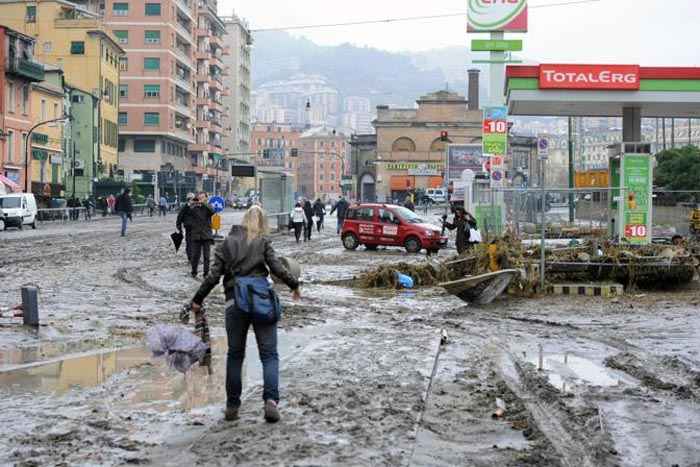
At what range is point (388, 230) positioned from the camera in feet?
110

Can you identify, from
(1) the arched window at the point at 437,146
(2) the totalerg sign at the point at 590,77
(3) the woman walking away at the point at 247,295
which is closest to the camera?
(3) the woman walking away at the point at 247,295

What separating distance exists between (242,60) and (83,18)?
69.0 meters

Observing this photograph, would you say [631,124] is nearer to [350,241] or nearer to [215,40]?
[350,241]

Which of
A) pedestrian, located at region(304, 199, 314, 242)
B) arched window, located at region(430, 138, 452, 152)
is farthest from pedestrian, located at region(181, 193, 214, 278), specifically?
arched window, located at region(430, 138, 452, 152)

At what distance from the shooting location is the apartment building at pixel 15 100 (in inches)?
2393

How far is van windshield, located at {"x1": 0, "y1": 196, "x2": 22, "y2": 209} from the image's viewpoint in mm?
48625

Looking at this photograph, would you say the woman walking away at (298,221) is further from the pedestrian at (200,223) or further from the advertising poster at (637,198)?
the pedestrian at (200,223)

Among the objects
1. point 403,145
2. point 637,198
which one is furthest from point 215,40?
point 637,198

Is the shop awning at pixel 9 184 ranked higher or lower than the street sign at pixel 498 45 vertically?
lower

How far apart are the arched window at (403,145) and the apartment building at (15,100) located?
44.3 meters

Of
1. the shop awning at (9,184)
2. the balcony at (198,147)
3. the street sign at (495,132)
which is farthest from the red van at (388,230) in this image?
the balcony at (198,147)

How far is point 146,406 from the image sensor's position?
27.5ft

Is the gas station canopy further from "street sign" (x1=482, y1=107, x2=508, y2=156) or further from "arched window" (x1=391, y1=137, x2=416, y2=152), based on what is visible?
"arched window" (x1=391, y1=137, x2=416, y2=152)

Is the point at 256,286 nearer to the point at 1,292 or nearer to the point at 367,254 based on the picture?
the point at 1,292
